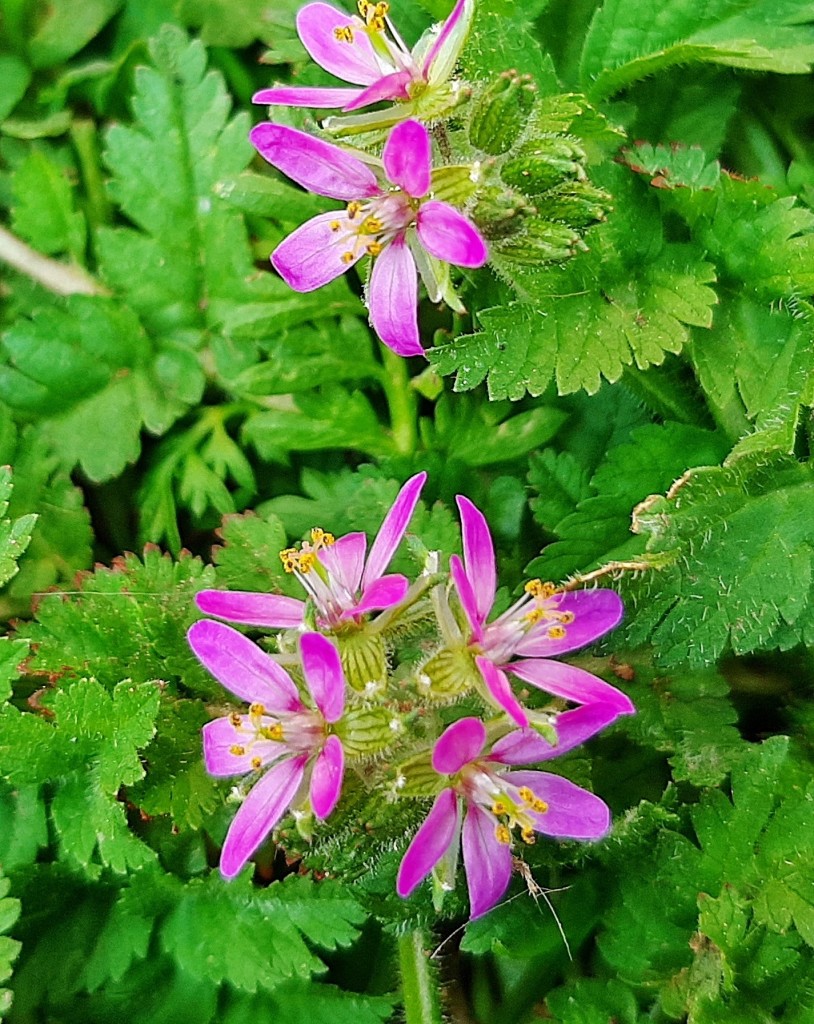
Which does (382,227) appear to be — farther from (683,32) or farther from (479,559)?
(683,32)

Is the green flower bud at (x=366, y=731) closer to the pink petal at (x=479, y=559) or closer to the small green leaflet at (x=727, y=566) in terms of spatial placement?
the pink petal at (x=479, y=559)

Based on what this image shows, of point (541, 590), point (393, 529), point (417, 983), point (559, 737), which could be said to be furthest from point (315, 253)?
point (417, 983)

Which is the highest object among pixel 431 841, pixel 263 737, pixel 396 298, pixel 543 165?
pixel 543 165

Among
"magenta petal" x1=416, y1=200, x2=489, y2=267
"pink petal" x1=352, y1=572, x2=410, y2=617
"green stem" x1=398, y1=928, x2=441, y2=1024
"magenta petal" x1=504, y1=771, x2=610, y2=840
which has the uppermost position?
"magenta petal" x1=416, y1=200, x2=489, y2=267

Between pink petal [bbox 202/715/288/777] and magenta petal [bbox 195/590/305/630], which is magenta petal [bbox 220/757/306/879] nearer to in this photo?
pink petal [bbox 202/715/288/777]

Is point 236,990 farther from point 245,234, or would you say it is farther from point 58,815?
point 245,234

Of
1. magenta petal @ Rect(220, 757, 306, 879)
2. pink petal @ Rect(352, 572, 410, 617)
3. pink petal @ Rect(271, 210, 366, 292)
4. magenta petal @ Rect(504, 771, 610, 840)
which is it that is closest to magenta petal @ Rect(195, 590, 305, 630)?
pink petal @ Rect(352, 572, 410, 617)

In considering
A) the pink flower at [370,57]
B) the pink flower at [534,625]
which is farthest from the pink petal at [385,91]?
the pink flower at [534,625]
